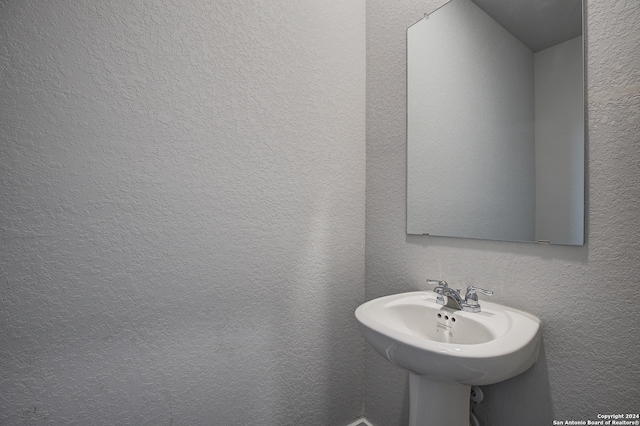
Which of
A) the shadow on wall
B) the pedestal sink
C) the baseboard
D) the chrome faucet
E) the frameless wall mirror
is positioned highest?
the frameless wall mirror

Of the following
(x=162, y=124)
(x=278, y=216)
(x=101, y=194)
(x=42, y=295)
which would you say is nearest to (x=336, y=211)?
(x=278, y=216)

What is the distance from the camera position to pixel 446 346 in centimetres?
67

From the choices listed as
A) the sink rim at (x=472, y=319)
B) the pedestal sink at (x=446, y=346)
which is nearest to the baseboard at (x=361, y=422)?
the pedestal sink at (x=446, y=346)

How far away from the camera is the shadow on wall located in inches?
33.0

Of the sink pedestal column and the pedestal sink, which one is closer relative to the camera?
the pedestal sink

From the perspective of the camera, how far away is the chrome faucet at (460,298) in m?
0.92

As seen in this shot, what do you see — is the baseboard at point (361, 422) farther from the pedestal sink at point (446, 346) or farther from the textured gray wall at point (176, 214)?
the pedestal sink at point (446, 346)

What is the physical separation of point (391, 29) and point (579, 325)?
52.9 inches

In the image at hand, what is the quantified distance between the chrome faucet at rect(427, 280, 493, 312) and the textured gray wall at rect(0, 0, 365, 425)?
1.59 ft

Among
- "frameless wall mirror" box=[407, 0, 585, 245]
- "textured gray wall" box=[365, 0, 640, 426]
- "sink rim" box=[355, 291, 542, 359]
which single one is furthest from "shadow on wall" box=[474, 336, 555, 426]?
"frameless wall mirror" box=[407, 0, 585, 245]

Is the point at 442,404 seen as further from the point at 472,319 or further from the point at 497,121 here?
the point at 497,121

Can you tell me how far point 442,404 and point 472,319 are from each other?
262mm

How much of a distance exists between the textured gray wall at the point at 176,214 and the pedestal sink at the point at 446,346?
15.8 inches

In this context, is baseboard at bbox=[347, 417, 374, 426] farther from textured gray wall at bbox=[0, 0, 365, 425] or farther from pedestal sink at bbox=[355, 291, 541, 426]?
pedestal sink at bbox=[355, 291, 541, 426]
